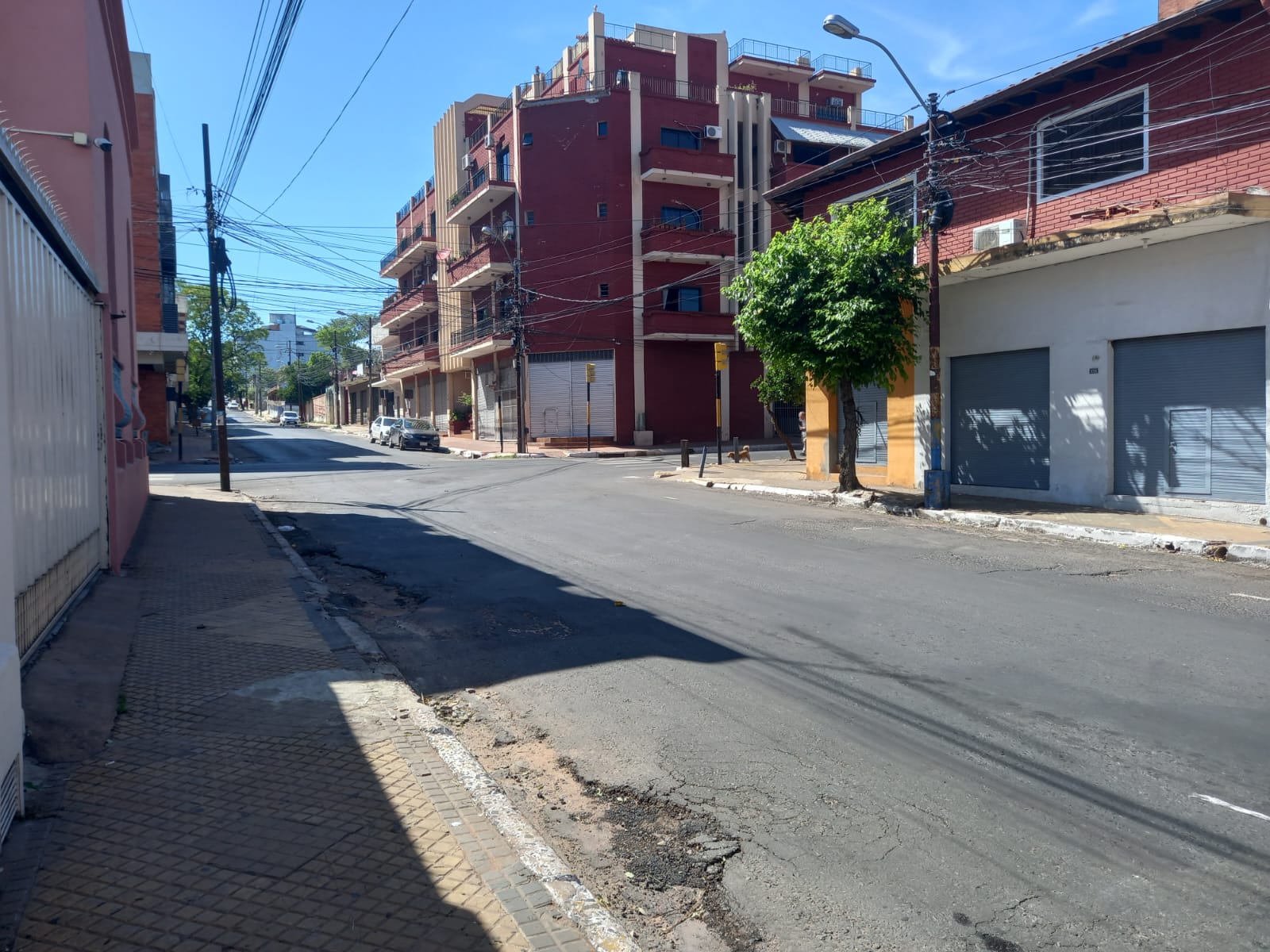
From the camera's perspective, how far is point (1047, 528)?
1386cm

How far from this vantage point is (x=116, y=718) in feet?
17.9

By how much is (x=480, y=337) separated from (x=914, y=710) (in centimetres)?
4372

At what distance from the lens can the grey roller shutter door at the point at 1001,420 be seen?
16891 millimetres

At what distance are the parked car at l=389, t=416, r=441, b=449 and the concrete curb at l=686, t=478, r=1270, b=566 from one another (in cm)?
2745

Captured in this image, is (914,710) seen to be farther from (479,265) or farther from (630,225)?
(479,265)

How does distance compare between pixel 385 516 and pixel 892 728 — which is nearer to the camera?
pixel 892 728

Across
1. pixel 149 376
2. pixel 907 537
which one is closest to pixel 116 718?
pixel 907 537

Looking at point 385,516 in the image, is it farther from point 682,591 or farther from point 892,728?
point 892,728

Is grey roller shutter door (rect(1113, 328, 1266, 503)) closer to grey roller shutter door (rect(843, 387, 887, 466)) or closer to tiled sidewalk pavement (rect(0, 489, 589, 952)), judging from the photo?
grey roller shutter door (rect(843, 387, 887, 466))

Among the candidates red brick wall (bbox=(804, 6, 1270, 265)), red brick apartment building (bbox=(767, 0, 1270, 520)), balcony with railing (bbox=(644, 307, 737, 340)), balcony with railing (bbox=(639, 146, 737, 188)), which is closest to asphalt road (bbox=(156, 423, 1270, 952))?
red brick apartment building (bbox=(767, 0, 1270, 520))

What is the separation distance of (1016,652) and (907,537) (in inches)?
265

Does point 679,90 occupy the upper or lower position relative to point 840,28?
upper

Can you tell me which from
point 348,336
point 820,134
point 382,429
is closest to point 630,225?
point 820,134

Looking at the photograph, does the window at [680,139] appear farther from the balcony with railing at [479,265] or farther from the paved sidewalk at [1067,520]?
the paved sidewalk at [1067,520]
